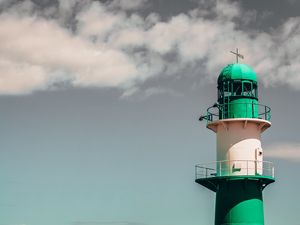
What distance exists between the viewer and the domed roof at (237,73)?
155 feet

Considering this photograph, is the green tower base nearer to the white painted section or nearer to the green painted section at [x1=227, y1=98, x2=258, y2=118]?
the white painted section

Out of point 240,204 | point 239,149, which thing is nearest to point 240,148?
point 239,149

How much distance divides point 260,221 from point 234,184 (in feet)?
9.76

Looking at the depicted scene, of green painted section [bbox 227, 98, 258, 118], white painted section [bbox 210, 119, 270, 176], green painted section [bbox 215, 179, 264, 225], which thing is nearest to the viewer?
green painted section [bbox 215, 179, 264, 225]

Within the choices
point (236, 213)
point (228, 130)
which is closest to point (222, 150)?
point (228, 130)

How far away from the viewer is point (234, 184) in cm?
4591

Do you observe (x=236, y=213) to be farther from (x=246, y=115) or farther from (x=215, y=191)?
(x=246, y=115)

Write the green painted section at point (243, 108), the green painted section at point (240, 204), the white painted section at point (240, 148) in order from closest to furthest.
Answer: the green painted section at point (240, 204) < the white painted section at point (240, 148) < the green painted section at point (243, 108)

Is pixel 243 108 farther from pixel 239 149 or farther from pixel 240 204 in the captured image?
pixel 240 204

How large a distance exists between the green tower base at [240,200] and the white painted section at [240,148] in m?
0.57

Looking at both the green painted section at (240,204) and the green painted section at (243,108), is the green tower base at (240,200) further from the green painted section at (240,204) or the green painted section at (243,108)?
the green painted section at (243,108)

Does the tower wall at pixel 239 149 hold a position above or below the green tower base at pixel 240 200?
above

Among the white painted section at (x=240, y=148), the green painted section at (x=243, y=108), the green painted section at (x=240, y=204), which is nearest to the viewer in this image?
the green painted section at (x=240, y=204)

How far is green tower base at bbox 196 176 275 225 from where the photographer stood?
45250mm
